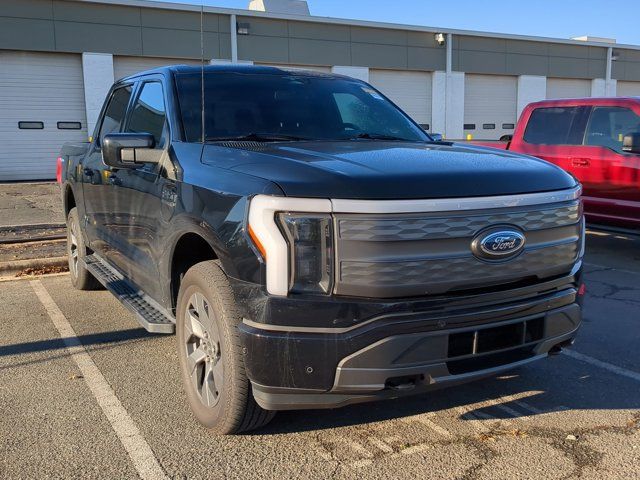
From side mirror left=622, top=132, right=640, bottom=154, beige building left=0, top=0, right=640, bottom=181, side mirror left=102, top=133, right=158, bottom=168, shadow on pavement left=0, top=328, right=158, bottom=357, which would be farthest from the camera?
beige building left=0, top=0, right=640, bottom=181

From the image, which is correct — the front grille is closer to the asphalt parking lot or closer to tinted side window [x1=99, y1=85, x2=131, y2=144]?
the asphalt parking lot

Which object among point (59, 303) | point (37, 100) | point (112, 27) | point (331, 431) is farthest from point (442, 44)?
point (331, 431)

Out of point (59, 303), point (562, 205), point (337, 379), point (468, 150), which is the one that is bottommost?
point (59, 303)

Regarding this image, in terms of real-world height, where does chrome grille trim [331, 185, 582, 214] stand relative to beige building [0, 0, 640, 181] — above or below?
below

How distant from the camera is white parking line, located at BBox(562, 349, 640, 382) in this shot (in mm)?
4117

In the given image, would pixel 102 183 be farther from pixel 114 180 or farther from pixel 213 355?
pixel 213 355

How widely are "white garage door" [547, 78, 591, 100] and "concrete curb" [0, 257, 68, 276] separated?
25577mm

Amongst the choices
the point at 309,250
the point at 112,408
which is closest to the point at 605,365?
the point at 309,250

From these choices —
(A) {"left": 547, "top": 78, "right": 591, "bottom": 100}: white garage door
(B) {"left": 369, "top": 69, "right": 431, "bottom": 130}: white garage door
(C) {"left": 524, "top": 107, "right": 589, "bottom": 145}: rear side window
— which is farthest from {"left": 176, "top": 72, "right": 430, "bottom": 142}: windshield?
(A) {"left": 547, "top": 78, "right": 591, "bottom": 100}: white garage door

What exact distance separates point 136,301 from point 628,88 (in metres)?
32.5

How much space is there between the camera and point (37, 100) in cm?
1934

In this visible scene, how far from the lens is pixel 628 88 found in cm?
3103

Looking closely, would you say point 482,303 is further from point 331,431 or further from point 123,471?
point 123,471

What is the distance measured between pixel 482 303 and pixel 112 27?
1949 centimetres
